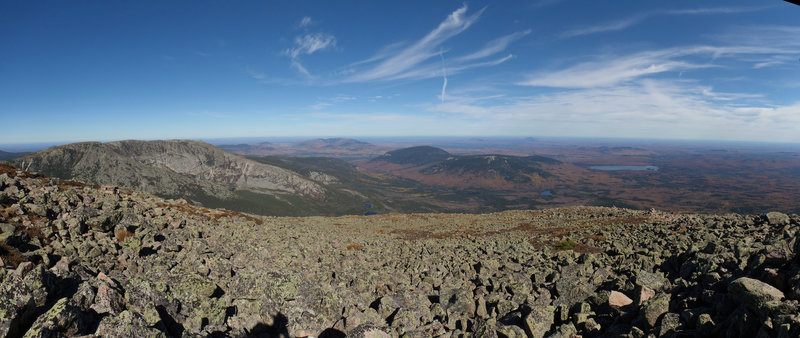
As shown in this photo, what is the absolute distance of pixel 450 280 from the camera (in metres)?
16.7

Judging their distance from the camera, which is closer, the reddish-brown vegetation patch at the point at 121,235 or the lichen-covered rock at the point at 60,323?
the lichen-covered rock at the point at 60,323

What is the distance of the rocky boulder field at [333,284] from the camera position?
23.5 ft

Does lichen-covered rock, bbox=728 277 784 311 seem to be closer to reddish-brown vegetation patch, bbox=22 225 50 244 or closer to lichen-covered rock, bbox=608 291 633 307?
lichen-covered rock, bbox=608 291 633 307

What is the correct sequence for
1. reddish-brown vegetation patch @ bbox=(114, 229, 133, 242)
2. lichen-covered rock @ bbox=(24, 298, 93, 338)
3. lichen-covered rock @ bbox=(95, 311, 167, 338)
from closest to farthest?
1. lichen-covered rock @ bbox=(24, 298, 93, 338)
2. lichen-covered rock @ bbox=(95, 311, 167, 338)
3. reddish-brown vegetation patch @ bbox=(114, 229, 133, 242)

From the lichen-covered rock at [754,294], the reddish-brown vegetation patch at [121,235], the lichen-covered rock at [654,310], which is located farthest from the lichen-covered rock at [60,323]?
the lichen-covered rock at [754,294]

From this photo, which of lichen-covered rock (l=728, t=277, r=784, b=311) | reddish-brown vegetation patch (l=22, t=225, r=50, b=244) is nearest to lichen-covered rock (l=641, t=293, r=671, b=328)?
lichen-covered rock (l=728, t=277, r=784, b=311)

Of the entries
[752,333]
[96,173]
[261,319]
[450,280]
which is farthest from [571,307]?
[96,173]

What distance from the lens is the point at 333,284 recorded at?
14547 mm

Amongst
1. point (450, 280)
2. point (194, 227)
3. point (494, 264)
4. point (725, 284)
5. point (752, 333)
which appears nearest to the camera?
point (752, 333)

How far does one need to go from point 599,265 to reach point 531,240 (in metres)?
12.6

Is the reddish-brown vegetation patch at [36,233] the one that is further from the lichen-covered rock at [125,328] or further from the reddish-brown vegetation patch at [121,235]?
the lichen-covered rock at [125,328]

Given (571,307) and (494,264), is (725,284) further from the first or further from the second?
(494,264)

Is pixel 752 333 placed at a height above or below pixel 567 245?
above

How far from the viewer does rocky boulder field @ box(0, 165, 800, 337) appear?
23.5 ft
